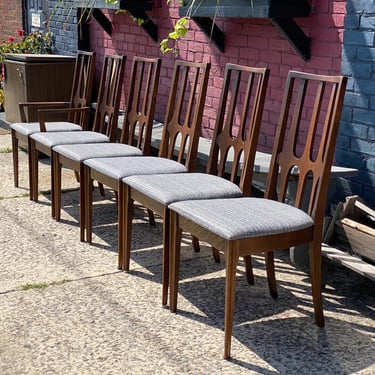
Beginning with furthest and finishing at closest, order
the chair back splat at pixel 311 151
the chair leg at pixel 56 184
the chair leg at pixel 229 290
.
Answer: the chair leg at pixel 56 184 < the chair back splat at pixel 311 151 < the chair leg at pixel 229 290

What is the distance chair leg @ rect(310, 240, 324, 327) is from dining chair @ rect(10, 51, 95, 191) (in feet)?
8.12

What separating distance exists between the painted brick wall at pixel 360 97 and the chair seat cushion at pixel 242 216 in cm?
69

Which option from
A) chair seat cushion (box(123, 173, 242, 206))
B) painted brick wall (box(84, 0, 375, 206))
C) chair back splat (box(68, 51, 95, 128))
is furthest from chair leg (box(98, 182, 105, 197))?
chair seat cushion (box(123, 173, 242, 206))

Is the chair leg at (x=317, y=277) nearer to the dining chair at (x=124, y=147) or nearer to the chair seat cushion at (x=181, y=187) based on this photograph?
the chair seat cushion at (x=181, y=187)

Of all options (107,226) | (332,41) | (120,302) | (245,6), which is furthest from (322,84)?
(107,226)

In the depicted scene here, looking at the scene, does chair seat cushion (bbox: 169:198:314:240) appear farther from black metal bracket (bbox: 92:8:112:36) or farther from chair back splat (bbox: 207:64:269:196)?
black metal bracket (bbox: 92:8:112:36)

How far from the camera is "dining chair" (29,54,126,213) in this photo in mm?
4157

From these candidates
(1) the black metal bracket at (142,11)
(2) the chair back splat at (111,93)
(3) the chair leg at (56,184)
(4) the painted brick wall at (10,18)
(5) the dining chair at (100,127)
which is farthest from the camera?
(4) the painted brick wall at (10,18)

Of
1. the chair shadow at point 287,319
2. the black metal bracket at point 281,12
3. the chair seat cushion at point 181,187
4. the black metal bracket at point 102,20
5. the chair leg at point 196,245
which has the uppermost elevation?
the black metal bracket at point 281,12

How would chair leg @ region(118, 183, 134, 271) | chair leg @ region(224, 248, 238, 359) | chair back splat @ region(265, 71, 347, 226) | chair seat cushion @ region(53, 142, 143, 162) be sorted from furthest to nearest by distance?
chair seat cushion @ region(53, 142, 143, 162)
chair leg @ region(118, 183, 134, 271)
chair back splat @ region(265, 71, 347, 226)
chair leg @ region(224, 248, 238, 359)

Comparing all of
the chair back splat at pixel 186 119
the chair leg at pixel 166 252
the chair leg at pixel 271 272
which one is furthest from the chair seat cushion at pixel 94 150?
the chair leg at pixel 271 272

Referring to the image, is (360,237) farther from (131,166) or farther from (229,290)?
(131,166)

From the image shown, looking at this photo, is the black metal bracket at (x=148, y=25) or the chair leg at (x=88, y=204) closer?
the chair leg at (x=88, y=204)

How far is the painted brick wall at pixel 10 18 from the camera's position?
7.95m
